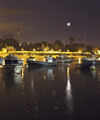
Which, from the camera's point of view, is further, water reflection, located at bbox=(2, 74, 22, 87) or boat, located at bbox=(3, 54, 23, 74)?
boat, located at bbox=(3, 54, 23, 74)

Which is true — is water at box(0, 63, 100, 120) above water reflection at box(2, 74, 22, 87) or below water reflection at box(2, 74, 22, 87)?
below

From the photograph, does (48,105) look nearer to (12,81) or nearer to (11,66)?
(12,81)

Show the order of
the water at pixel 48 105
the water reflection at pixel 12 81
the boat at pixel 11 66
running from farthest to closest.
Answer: the boat at pixel 11 66 < the water reflection at pixel 12 81 < the water at pixel 48 105

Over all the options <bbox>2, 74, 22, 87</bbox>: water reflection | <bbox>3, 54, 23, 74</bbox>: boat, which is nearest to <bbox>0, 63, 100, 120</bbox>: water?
<bbox>2, 74, 22, 87</bbox>: water reflection

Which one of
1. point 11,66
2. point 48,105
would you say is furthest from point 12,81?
point 48,105

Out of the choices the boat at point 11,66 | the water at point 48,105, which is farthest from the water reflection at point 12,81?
the water at point 48,105

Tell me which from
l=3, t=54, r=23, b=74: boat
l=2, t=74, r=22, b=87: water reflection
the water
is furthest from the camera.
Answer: l=3, t=54, r=23, b=74: boat

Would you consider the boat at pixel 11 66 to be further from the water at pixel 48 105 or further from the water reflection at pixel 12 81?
the water at pixel 48 105

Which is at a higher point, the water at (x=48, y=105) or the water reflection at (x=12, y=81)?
the water reflection at (x=12, y=81)

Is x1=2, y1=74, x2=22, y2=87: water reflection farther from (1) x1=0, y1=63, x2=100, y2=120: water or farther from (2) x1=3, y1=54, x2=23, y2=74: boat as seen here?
(1) x1=0, y1=63, x2=100, y2=120: water

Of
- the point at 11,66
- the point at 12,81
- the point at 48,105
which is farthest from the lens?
the point at 11,66

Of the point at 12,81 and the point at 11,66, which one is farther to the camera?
the point at 11,66

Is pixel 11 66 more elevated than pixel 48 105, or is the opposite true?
pixel 11 66

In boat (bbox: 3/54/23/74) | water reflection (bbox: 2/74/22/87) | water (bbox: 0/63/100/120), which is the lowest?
water (bbox: 0/63/100/120)
